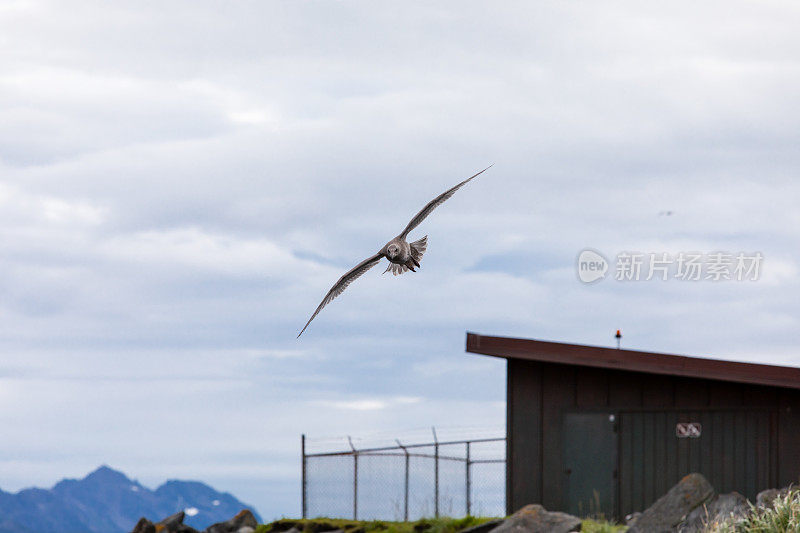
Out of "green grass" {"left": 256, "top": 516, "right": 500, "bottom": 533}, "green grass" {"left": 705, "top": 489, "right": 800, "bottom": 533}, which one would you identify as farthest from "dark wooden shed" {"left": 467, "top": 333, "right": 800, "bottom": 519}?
"green grass" {"left": 705, "top": 489, "right": 800, "bottom": 533}

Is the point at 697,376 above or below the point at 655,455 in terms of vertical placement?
above

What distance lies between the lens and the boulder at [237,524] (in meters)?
21.2

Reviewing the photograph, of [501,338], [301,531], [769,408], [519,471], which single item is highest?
[501,338]

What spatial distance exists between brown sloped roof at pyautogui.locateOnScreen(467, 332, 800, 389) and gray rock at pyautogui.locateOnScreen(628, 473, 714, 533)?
8.71 feet

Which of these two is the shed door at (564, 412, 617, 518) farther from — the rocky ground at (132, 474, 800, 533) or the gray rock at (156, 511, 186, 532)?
the gray rock at (156, 511, 186, 532)

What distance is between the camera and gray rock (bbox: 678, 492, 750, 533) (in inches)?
585

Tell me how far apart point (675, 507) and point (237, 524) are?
32.3ft

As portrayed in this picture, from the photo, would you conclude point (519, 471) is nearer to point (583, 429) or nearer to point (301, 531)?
point (583, 429)

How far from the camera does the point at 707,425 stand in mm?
18656

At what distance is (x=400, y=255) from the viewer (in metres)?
12.3

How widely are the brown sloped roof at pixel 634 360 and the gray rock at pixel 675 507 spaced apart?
8.71 ft

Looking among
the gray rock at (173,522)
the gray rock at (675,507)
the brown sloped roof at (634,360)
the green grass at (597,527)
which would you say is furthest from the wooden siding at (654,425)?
the gray rock at (173,522)

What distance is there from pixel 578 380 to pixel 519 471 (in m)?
2.08

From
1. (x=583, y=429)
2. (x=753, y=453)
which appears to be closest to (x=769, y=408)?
(x=753, y=453)
